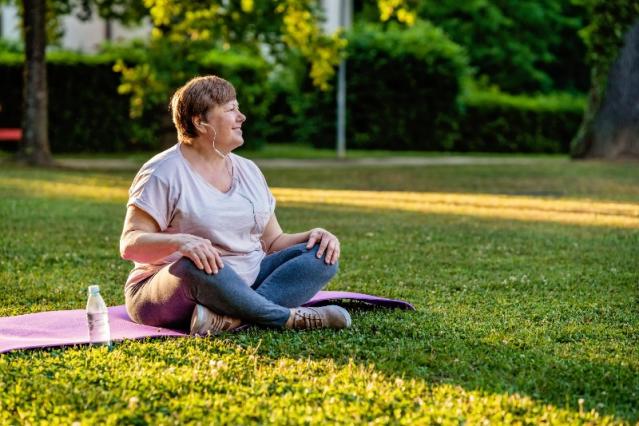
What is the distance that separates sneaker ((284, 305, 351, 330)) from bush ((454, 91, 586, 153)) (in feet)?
92.1

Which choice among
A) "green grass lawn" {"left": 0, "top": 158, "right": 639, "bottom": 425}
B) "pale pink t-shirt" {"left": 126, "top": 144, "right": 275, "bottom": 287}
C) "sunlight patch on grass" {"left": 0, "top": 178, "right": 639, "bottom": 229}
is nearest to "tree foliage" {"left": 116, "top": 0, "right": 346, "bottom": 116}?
"sunlight patch on grass" {"left": 0, "top": 178, "right": 639, "bottom": 229}

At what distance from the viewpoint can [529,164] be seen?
24562mm

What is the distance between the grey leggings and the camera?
17.6 feet

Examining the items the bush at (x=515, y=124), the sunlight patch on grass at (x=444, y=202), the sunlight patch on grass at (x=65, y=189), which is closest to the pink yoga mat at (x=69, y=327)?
the sunlight patch on grass at (x=444, y=202)

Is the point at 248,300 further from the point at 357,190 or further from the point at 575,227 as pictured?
the point at 357,190

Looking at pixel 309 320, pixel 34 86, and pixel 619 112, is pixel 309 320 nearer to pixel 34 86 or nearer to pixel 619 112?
pixel 34 86

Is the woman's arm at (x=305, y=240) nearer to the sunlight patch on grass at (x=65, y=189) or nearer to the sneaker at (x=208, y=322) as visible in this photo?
the sneaker at (x=208, y=322)

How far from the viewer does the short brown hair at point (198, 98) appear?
18.4 feet

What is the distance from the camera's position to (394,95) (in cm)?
3250

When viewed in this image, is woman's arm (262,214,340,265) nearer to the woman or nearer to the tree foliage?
the woman

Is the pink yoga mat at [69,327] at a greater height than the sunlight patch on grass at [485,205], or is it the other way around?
the pink yoga mat at [69,327]

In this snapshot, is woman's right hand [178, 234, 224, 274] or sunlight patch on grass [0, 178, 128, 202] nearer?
woman's right hand [178, 234, 224, 274]

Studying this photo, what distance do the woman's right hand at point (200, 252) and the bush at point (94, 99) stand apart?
72.6 feet

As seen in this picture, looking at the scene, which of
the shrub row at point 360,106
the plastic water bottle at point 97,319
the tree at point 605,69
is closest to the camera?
the plastic water bottle at point 97,319
